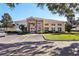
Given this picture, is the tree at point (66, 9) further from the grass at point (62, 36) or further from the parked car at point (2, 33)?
the parked car at point (2, 33)

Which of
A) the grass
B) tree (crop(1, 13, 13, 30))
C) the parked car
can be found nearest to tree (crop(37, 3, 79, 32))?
the grass

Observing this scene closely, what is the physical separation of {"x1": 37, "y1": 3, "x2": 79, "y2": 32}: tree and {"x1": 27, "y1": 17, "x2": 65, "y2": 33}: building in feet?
0.51

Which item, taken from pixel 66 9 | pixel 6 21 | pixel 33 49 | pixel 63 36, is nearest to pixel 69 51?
pixel 63 36

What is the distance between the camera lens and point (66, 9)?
18.7 ft

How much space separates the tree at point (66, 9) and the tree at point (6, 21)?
571mm

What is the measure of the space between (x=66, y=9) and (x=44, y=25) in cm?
49

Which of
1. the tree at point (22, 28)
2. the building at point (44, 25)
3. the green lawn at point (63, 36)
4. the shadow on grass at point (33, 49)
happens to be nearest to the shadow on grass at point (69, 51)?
the shadow on grass at point (33, 49)

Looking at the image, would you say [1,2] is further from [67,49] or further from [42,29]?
[67,49]

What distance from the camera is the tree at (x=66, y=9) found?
5.59 meters

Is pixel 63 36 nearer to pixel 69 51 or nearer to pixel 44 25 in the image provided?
pixel 69 51

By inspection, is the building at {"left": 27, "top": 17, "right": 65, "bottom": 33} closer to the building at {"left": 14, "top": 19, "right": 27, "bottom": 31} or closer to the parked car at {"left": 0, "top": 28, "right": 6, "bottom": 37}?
the building at {"left": 14, "top": 19, "right": 27, "bottom": 31}

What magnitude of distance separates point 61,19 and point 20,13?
74 cm

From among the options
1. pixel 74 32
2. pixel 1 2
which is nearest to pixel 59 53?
pixel 74 32

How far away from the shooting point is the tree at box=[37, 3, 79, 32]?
5.59 m
